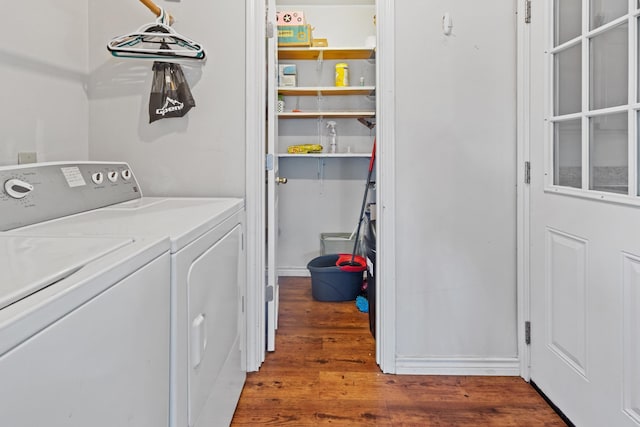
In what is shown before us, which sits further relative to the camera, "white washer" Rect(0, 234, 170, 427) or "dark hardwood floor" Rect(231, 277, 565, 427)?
"dark hardwood floor" Rect(231, 277, 565, 427)

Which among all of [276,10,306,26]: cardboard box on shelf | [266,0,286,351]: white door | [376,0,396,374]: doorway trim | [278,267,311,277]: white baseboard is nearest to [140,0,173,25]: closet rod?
[266,0,286,351]: white door

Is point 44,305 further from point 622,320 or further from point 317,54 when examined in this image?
point 317,54

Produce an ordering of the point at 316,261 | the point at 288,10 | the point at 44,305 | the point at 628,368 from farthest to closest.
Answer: the point at 288,10, the point at 316,261, the point at 628,368, the point at 44,305

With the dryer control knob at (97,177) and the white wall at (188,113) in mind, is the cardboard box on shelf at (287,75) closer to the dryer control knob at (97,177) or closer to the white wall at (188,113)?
the white wall at (188,113)

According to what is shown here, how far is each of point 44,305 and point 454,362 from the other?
1.89m

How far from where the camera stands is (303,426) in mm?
1618

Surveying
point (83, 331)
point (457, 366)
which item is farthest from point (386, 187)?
point (83, 331)

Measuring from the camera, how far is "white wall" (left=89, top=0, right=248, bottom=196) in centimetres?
194

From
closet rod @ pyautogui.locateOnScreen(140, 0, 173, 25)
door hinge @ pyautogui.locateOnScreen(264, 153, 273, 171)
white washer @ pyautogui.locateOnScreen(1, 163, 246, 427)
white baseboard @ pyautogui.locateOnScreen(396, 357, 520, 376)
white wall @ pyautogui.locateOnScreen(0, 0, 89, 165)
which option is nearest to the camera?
white washer @ pyautogui.locateOnScreen(1, 163, 246, 427)

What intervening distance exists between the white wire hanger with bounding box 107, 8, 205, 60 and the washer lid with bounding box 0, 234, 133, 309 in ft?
3.32

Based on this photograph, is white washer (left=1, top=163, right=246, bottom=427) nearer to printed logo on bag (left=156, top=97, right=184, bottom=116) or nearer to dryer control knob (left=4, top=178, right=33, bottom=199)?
→ dryer control knob (left=4, top=178, right=33, bottom=199)

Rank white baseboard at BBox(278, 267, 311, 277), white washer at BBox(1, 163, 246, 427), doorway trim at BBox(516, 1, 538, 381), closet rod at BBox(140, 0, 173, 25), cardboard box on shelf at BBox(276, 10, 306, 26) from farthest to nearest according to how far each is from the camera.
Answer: white baseboard at BBox(278, 267, 311, 277) → cardboard box on shelf at BBox(276, 10, 306, 26) → doorway trim at BBox(516, 1, 538, 381) → closet rod at BBox(140, 0, 173, 25) → white washer at BBox(1, 163, 246, 427)

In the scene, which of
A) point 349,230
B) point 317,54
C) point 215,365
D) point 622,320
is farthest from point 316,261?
point 622,320

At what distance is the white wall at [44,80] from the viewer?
4.95 feet
